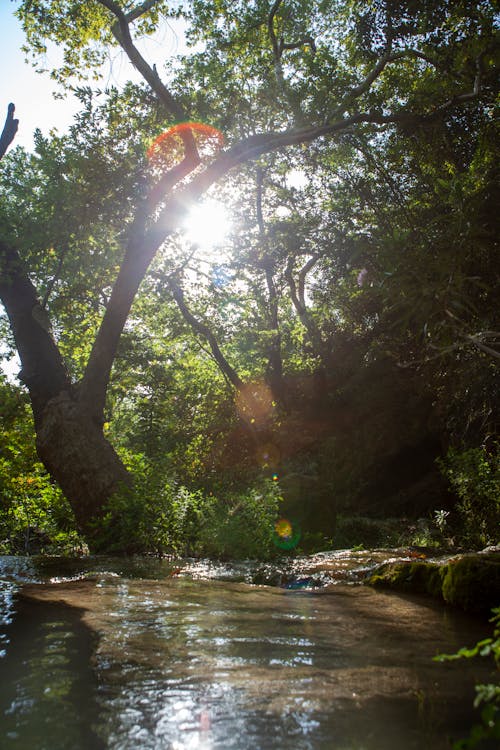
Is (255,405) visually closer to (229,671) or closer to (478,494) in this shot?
(478,494)

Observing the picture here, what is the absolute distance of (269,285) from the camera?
16266 millimetres

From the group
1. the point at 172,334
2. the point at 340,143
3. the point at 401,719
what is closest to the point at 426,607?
the point at 401,719

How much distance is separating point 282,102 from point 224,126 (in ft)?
5.90

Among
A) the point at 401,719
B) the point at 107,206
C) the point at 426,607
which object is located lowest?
the point at 426,607

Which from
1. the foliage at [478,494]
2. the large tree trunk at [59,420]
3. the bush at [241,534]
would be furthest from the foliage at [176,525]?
the foliage at [478,494]

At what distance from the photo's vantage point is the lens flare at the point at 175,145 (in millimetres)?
11734

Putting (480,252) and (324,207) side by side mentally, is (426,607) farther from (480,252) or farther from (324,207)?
(324,207)

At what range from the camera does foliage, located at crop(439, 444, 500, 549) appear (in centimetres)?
869

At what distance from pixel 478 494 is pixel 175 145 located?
10.1 meters

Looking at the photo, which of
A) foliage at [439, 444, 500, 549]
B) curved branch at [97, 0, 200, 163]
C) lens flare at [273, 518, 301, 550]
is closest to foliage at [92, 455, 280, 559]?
lens flare at [273, 518, 301, 550]

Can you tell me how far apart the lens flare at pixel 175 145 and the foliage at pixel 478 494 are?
9126 millimetres

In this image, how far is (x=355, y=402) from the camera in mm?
15234

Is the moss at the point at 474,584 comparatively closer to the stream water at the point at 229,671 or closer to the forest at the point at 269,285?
the stream water at the point at 229,671

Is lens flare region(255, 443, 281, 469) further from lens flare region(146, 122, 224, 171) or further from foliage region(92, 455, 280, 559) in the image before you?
lens flare region(146, 122, 224, 171)
